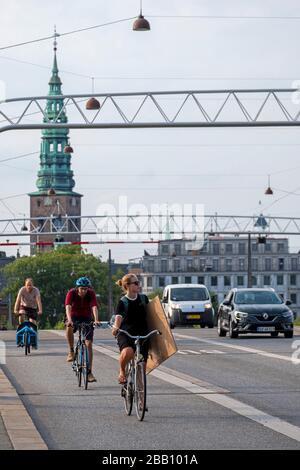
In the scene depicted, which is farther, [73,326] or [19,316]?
[19,316]

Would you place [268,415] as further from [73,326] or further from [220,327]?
[220,327]

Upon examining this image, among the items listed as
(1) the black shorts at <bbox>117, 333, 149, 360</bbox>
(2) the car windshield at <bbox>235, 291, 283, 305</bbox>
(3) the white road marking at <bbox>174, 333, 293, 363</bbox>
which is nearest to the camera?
(1) the black shorts at <bbox>117, 333, 149, 360</bbox>

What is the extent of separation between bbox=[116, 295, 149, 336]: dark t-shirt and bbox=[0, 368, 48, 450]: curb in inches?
57.3

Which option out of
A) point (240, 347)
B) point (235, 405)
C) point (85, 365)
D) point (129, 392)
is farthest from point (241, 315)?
point (129, 392)

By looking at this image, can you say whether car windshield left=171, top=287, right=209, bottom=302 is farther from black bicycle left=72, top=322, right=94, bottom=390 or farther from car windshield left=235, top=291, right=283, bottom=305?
black bicycle left=72, top=322, right=94, bottom=390

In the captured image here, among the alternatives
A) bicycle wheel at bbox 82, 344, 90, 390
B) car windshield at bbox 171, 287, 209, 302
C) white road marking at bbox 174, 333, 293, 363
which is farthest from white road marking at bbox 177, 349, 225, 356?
car windshield at bbox 171, 287, 209, 302

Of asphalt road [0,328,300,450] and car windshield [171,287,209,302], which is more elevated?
car windshield [171,287,209,302]

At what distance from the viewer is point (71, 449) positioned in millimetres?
13180

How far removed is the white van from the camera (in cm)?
5209

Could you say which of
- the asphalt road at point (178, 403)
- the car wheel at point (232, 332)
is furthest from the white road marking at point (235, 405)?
the car wheel at point (232, 332)

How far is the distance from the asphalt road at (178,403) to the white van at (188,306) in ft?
69.2

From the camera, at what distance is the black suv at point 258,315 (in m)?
38.8
